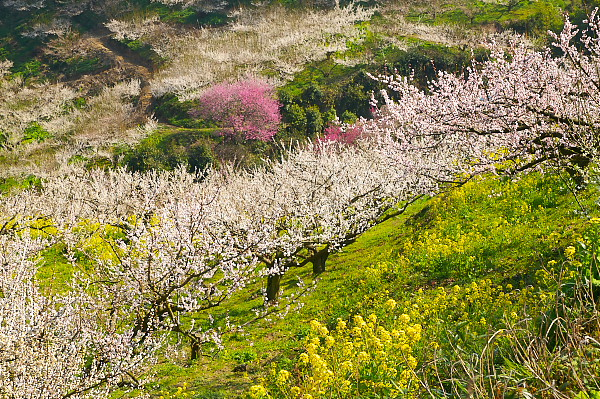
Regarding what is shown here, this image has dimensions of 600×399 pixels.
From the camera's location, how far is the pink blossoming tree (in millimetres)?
46781

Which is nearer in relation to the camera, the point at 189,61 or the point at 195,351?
the point at 195,351

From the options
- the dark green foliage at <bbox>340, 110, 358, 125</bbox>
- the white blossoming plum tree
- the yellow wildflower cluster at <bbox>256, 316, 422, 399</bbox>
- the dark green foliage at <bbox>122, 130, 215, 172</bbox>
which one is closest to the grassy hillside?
the yellow wildflower cluster at <bbox>256, 316, 422, 399</bbox>

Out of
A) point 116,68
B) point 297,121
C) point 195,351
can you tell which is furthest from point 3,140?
point 195,351

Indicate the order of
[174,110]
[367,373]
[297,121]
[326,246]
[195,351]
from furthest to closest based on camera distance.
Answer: [174,110] < [297,121] < [326,246] < [195,351] < [367,373]

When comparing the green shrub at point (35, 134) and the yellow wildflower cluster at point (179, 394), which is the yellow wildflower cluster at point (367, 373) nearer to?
the yellow wildflower cluster at point (179, 394)

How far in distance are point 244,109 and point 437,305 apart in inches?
Answer: 1709

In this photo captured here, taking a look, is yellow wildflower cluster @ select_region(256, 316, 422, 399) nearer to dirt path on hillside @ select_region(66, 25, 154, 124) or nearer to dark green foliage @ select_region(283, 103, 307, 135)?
dark green foliage @ select_region(283, 103, 307, 135)

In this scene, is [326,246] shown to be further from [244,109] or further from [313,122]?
[244,109]

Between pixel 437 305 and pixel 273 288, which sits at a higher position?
pixel 437 305

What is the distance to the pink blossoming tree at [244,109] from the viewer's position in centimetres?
4678

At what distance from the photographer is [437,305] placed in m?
8.18

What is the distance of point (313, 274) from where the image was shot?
16.3 m

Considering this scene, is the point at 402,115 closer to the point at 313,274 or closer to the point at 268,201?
the point at 268,201

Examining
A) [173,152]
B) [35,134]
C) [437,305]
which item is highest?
[437,305]
